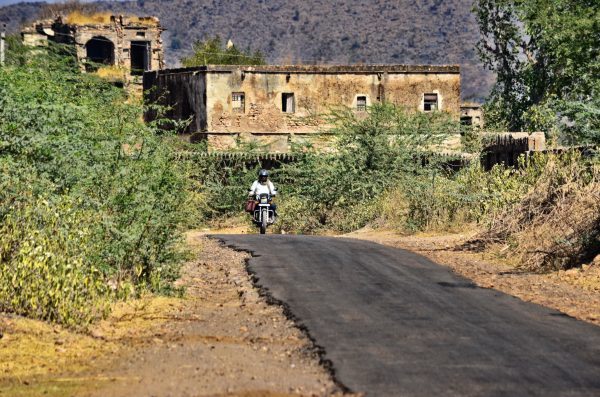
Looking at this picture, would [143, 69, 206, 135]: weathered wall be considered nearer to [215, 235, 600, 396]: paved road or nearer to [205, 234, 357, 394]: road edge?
[205, 234, 357, 394]: road edge

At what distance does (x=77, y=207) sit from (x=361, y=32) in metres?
161

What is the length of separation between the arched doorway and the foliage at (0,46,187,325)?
64.6 meters

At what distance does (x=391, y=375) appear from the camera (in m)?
10.4

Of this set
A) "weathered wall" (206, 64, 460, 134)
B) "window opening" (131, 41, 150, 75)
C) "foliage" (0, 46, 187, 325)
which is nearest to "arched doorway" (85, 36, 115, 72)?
"window opening" (131, 41, 150, 75)

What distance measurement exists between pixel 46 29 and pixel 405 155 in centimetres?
5336

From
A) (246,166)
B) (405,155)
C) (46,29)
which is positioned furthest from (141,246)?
(46,29)

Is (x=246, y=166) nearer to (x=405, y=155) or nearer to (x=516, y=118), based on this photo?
(x=405, y=155)

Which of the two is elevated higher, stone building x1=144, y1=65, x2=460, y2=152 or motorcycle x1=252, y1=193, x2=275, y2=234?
stone building x1=144, y1=65, x2=460, y2=152

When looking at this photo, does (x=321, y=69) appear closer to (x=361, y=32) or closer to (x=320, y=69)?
(x=320, y=69)

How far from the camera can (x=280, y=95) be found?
61969mm

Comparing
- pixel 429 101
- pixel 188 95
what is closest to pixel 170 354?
pixel 188 95

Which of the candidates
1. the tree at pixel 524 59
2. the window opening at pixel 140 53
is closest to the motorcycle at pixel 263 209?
the tree at pixel 524 59

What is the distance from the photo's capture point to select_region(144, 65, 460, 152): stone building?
6159 cm

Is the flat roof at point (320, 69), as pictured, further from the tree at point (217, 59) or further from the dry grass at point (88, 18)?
the tree at point (217, 59)
